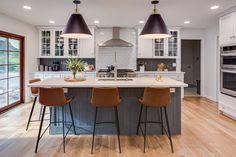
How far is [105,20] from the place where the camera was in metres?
6.54

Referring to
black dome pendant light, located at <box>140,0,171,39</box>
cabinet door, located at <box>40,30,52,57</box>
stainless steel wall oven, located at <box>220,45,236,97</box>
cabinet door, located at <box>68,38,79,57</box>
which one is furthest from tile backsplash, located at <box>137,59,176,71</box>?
black dome pendant light, located at <box>140,0,171,39</box>

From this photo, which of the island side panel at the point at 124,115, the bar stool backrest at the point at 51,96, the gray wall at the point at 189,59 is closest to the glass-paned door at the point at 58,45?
the island side panel at the point at 124,115

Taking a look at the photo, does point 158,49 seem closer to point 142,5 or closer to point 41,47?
point 142,5

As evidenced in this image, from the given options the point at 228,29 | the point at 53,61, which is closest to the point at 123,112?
the point at 228,29

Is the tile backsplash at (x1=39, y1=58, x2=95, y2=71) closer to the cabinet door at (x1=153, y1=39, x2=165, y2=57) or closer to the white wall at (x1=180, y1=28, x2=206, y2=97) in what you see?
the cabinet door at (x1=153, y1=39, x2=165, y2=57)

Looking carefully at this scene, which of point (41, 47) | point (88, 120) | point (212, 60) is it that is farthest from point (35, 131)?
point (212, 60)

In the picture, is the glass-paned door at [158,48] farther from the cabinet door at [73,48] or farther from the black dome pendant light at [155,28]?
the black dome pendant light at [155,28]

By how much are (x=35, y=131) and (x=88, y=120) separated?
1.09m

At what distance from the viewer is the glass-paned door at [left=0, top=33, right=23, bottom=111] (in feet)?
19.7

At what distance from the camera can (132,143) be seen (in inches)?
143

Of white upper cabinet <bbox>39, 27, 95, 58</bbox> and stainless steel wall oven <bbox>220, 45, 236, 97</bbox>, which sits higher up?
white upper cabinet <bbox>39, 27, 95, 58</bbox>

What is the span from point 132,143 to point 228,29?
3.54m

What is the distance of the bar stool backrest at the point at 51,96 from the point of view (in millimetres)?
3355

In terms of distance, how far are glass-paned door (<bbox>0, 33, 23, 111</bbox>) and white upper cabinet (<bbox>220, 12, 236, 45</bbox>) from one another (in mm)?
5621
